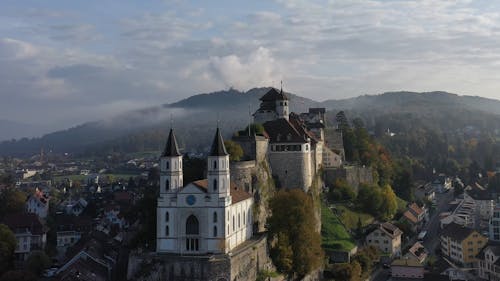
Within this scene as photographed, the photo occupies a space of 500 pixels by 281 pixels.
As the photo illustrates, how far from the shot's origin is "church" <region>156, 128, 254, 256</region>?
153ft

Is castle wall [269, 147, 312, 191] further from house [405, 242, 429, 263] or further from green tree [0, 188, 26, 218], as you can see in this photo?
green tree [0, 188, 26, 218]

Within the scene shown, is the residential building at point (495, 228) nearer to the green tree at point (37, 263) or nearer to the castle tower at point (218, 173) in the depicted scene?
the castle tower at point (218, 173)

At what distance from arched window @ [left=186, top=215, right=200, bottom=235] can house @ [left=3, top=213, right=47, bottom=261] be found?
95.5 feet

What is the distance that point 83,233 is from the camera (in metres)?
79.2

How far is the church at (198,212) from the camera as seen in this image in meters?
46.7

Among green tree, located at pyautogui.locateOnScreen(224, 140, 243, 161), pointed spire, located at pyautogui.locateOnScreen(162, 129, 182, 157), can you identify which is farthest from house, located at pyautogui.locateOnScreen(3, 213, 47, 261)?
green tree, located at pyautogui.locateOnScreen(224, 140, 243, 161)

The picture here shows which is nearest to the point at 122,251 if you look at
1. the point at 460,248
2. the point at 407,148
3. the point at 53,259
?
the point at 53,259

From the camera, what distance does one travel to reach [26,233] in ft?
229

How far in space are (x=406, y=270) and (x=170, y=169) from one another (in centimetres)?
2743

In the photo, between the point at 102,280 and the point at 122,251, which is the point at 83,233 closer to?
the point at 122,251

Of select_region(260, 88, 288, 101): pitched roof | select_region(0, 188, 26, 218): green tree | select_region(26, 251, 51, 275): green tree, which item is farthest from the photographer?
select_region(0, 188, 26, 218): green tree

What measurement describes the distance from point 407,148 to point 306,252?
112 meters

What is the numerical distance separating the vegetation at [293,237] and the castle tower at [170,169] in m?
9.97

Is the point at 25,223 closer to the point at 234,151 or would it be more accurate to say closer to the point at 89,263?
the point at 89,263
